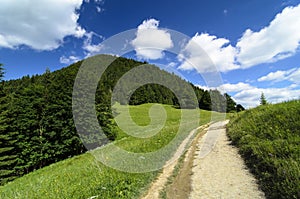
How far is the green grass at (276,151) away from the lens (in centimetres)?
680

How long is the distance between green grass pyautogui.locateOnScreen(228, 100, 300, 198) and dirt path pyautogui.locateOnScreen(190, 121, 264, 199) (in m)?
0.41

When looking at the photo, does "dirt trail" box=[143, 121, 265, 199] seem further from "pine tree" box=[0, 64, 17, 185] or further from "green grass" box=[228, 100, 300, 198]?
"pine tree" box=[0, 64, 17, 185]

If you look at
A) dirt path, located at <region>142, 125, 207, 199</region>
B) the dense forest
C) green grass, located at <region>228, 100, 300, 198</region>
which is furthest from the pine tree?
green grass, located at <region>228, 100, 300, 198</region>

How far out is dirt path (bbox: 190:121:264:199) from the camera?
7.22 metres

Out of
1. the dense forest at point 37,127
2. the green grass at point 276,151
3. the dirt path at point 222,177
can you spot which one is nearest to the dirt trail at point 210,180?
the dirt path at point 222,177

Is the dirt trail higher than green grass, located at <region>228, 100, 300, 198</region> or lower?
lower

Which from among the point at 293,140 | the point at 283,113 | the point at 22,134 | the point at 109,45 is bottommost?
the point at 22,134

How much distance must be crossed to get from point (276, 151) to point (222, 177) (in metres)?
2.72

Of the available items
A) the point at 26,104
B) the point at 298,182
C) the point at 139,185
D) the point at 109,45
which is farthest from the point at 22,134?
the point at 298,182

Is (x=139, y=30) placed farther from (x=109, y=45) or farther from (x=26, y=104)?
(x=26, y=104)

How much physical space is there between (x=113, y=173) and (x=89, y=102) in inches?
957

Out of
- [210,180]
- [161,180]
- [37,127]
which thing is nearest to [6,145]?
[37,127]

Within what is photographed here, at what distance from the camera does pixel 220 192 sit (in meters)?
7.33

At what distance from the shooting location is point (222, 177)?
877cm
